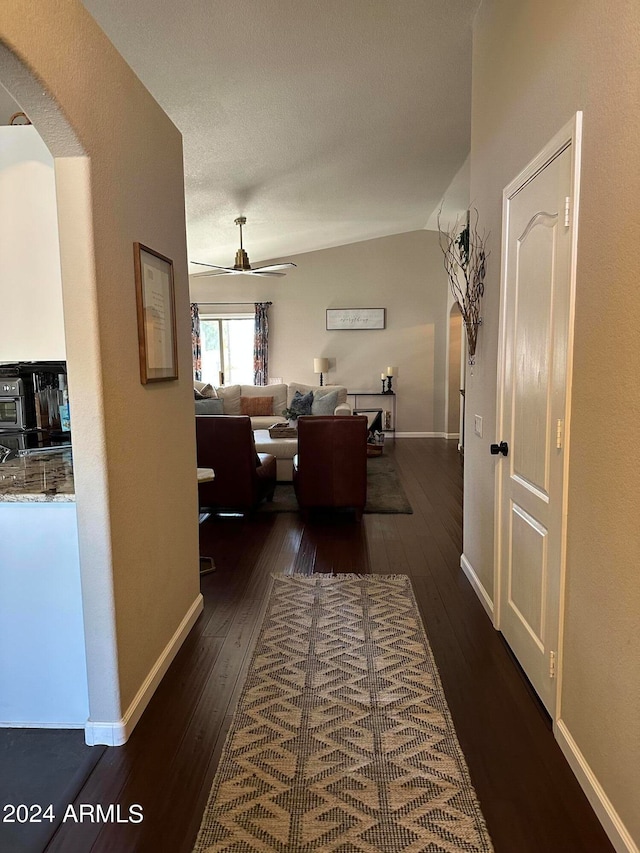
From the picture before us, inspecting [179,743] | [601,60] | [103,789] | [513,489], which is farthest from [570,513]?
[103,789]

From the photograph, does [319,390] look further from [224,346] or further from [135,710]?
[135,710]

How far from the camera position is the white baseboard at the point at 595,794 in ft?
4.64

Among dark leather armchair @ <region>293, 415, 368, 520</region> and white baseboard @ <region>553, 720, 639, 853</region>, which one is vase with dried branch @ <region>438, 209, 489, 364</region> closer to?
dark leather armchair @ <region>293, 415, 368, 520</region>

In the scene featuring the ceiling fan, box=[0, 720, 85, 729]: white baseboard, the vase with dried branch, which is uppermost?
the ceiling fan

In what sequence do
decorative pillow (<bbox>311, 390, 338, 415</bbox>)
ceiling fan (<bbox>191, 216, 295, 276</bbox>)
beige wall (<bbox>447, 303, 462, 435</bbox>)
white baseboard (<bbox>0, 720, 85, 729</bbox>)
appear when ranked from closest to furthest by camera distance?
white baseboard (<bbox>0, 720, 85, 729</bbox>) < ceiling fan (<bbox>191, 216, 295, 276</bbox>) < decorative pillow (<bbox>311, 390, 338, 415</bbox>) < beige wall (<bbox>447, 303, 462, 435</bbox>)

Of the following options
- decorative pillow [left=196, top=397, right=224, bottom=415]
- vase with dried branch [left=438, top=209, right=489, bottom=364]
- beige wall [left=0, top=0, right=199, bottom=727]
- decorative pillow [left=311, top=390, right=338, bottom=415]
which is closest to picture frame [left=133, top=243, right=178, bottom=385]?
beige wall [left=0, top=0, right=199, bottom=727]

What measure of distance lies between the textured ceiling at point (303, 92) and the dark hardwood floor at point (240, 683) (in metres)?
3.04

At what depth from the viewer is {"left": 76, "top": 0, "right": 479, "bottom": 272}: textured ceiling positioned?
268 cm

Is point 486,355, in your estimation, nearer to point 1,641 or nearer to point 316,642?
point 316,642

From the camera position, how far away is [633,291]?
4.47ft

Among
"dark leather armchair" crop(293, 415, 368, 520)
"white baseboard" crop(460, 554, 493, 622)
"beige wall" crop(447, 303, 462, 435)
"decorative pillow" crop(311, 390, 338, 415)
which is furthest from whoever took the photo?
"beige wall" crop(447, 303, 462, 435)

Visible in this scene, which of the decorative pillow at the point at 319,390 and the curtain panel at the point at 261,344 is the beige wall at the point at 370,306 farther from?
the decorative pillow at the point at 319,390

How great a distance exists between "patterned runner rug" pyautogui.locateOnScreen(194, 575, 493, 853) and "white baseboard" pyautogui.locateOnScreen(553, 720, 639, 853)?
1.12ft

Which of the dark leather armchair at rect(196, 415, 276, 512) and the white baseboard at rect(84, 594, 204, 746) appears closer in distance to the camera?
the white baseboard at rect(84, 594, 204, 746)
